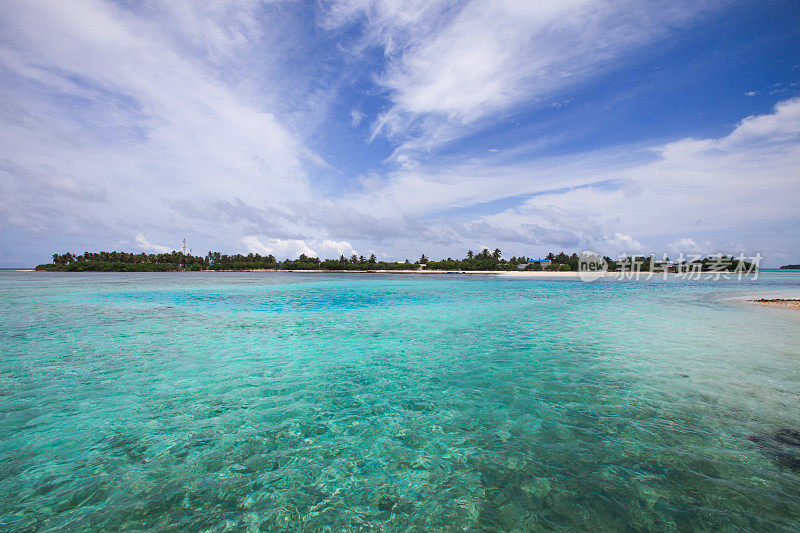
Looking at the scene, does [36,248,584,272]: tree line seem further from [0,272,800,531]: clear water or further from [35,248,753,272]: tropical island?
Answer: [0,272,800,531]: clear water

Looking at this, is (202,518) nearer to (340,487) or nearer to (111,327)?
(340,487)

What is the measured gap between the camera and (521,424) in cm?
645

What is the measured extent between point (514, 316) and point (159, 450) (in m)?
19.0

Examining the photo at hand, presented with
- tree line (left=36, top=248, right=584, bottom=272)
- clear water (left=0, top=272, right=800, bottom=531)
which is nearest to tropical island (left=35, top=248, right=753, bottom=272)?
tree line (left=36, top=248, right=584, bottom=272)

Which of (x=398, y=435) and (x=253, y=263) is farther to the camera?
(x=253, y=263)

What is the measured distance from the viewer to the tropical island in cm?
13925

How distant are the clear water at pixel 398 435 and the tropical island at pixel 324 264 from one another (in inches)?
5247

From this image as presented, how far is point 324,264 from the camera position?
185m

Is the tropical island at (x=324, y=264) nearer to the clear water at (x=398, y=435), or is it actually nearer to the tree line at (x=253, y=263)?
the tree line at (x=253, y=263)

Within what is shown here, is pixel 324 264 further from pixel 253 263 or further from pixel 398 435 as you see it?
pixel 398 435

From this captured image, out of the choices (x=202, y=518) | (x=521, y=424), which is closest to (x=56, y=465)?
→ (x=202, y=518)

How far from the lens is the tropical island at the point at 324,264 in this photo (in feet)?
457

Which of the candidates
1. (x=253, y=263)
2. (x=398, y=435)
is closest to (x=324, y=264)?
(x=253, y=263)

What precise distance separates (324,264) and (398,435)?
18326 cm
